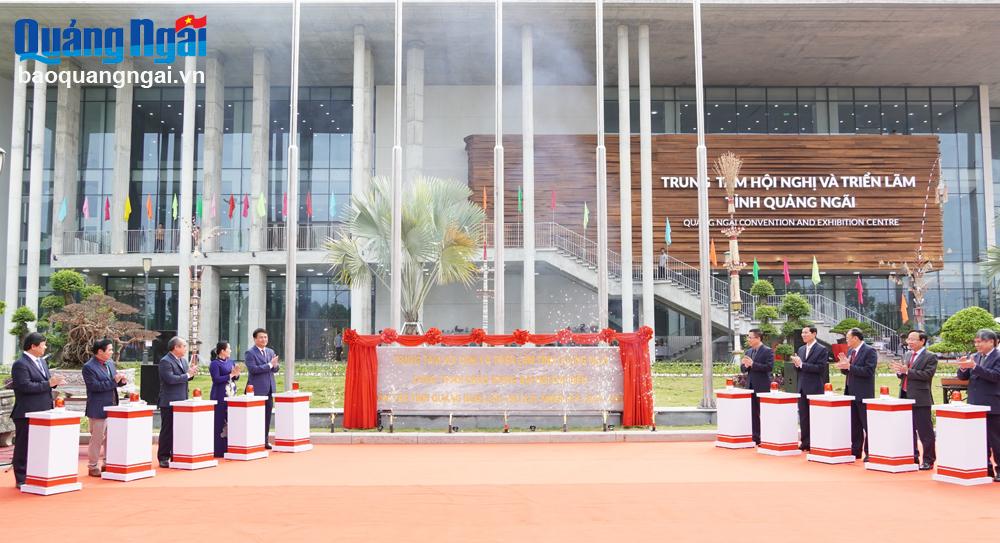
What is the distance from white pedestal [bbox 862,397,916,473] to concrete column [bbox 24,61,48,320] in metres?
31.3

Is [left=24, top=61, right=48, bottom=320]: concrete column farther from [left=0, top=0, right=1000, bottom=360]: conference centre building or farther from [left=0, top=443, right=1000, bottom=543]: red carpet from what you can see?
[left=0, top=443, right=1000, bottom=543]: red carpet

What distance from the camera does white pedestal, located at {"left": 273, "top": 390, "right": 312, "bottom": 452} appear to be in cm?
1138

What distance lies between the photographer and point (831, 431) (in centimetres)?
998

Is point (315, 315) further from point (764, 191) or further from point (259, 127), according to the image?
point (764, 191)

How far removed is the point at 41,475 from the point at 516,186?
25.8m

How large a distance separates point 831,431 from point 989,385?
6.42 ft

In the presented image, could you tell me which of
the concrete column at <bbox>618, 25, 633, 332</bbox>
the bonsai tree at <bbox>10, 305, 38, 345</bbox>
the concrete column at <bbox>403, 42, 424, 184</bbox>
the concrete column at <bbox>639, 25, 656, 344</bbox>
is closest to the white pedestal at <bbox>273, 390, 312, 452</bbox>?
the bonsai tree at <bbox>10, 305, 38, 345</bbox>

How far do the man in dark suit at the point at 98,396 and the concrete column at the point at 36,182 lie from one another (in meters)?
24.8

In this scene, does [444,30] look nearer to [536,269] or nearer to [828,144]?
[536,269]

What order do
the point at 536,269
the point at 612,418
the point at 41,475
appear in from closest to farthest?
the point at 41,475, the point at 612,418, the point at 536,269

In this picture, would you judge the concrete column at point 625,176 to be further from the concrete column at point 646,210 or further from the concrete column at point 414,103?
the concrete column at point 414,103

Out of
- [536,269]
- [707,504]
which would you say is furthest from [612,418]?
[536,269]

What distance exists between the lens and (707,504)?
7301mm

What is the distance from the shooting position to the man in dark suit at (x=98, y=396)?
937 centimetres
